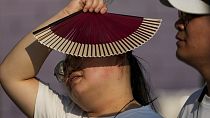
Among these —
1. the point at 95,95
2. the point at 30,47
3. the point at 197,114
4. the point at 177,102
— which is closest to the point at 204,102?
the point at 197,114

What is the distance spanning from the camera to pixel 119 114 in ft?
7.49

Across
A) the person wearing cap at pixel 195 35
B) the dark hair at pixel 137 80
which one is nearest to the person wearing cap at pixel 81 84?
the dark hair at pixel 137 80

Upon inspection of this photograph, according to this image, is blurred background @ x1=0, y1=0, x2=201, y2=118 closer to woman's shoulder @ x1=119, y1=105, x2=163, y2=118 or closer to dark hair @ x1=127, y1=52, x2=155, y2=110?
dark hair @ x1=127, y1=52, x2=155, y2=110

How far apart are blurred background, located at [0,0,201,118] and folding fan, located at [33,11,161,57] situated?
1991 mm

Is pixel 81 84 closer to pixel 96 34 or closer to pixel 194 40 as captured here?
pixel 96 34

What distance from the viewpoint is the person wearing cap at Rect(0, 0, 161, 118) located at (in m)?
2.29

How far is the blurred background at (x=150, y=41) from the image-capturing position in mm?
4340

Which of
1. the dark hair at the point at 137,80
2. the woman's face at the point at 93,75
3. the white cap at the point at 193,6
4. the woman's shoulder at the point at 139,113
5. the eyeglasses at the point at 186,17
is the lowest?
the woman's shoulder at the point at 139,113

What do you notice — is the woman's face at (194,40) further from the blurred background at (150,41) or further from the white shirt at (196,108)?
the blurred background at (150,41)

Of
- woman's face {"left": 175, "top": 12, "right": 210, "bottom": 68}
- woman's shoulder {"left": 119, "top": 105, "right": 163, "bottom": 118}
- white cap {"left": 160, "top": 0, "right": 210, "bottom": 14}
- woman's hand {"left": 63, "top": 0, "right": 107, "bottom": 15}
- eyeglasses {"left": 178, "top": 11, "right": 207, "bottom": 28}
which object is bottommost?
woman's shoulder {"left": 119, "top": 105, "right": 163, "bottom": 118}

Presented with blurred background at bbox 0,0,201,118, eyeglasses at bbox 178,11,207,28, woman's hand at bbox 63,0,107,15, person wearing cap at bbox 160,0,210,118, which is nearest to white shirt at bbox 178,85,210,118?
person wearing cap at bbox 160,0,210,118

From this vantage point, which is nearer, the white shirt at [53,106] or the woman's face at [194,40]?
the woman's face at [194,40]

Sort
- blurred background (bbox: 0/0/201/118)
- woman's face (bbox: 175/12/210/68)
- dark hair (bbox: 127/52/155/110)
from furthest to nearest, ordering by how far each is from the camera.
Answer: blurred background (bbox: 0/0/201/118) → dark hair (bbox: 127/52/155/110) → woman's face (bbox: 175/12/210/68)

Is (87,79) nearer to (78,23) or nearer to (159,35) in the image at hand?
(78,23)
